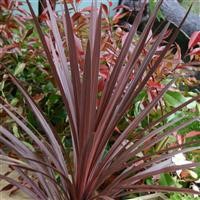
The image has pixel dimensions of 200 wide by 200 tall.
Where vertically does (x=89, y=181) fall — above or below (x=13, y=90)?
above

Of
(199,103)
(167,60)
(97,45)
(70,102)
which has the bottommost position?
(199,103)

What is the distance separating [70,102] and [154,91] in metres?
0.65

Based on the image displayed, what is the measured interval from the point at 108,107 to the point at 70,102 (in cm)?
10

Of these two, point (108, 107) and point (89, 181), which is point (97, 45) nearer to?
point (108, 107)

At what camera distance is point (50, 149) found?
1.13 metres

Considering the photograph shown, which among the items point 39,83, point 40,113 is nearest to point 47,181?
point 40,113

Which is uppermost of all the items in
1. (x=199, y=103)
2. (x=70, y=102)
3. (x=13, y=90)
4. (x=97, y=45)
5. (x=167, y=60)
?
(x=97, y=45)

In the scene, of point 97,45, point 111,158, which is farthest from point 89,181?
point 97,45

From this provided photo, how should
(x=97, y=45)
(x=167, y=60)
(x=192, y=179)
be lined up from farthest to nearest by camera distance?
(x=167, y=60), (x=192, y=179), (x=97, y=45)

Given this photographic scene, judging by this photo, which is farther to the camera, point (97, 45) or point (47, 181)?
point (47, 181)

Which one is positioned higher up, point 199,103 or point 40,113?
point 40,113

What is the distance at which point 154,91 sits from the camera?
1.60m

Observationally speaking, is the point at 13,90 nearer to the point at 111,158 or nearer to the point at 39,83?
the point at 39,83

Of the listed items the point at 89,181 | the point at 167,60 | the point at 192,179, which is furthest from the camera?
Answer: the point at 167,60
